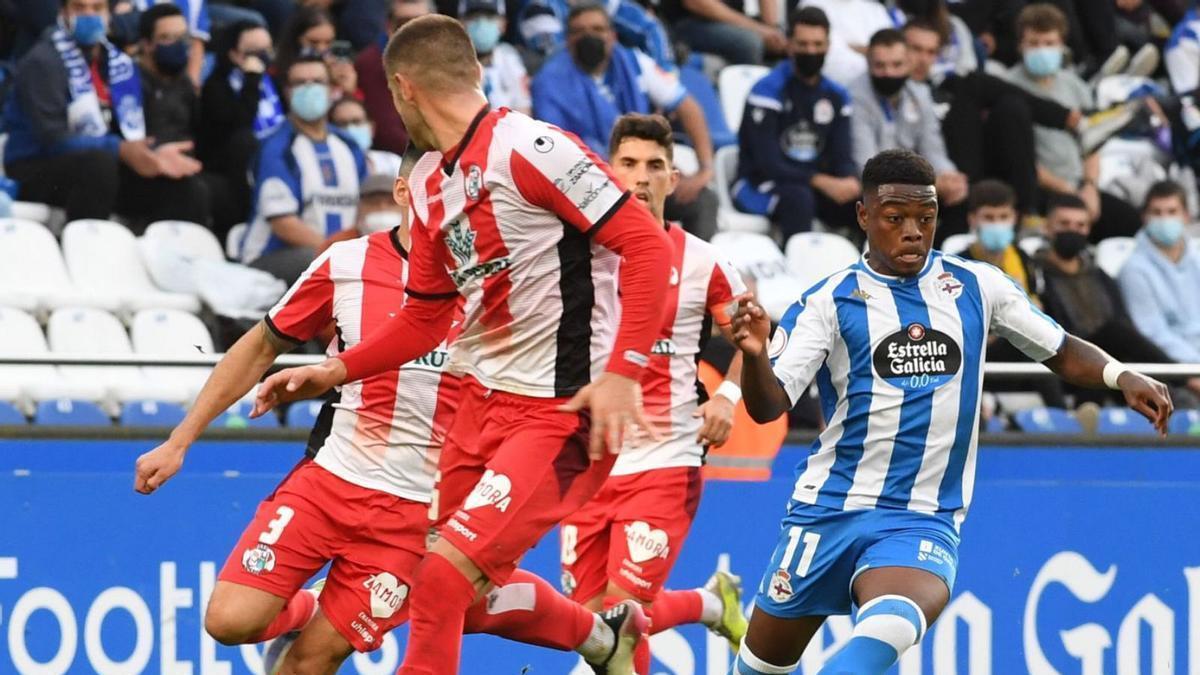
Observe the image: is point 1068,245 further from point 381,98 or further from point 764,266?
point 381,98

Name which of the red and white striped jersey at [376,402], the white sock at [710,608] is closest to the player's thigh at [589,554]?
the white sock at [710,608]

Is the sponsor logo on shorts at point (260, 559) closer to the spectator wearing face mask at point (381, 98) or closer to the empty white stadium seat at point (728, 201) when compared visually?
the spectator wearing face mask at point (381, 98)

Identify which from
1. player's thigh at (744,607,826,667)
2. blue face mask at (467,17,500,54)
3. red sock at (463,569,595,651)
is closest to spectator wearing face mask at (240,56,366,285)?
blue face mask at (467,17,500,54)

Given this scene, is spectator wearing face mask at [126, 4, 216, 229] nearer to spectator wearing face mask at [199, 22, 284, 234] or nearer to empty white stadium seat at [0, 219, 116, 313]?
spectator wearing face mask at [199, 22, 284, 234]

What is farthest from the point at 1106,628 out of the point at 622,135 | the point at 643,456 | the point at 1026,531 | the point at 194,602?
the point at 194,602

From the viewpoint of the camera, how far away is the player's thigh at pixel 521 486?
600 centimetres

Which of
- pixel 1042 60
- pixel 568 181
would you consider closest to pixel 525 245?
pixel 568 181

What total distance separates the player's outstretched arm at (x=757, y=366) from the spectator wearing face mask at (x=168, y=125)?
17.6 feet

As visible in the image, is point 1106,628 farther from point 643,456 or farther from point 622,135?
point 622,135

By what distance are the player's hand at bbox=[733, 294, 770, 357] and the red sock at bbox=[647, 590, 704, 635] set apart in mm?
2096

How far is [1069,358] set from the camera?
6531mm

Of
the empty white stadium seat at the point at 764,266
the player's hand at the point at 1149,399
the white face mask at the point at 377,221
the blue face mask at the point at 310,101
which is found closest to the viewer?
the player's hand at the point at 1149,399

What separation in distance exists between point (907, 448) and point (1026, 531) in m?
2.81

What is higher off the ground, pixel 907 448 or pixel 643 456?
pixel 907 448
